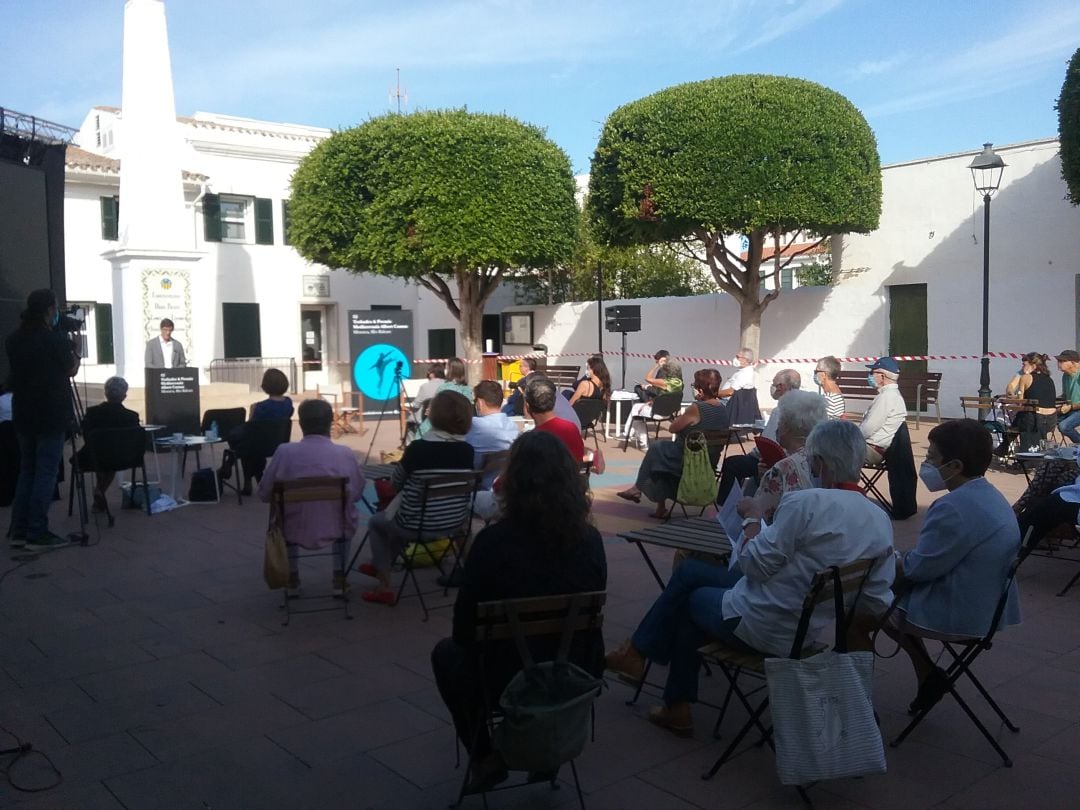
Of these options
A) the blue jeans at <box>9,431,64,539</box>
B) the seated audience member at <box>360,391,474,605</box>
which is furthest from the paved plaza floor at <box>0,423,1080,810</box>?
the blue jeans at <box>9,431,64,539</box>

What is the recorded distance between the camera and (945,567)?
3.74 meters

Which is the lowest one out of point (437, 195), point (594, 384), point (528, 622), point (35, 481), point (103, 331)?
point (35, 481)

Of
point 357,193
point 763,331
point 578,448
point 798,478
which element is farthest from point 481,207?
point 798,478

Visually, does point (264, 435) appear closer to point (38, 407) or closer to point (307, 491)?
point (38, 407)

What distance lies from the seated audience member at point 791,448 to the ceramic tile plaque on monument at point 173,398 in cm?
906

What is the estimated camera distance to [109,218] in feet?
77.7

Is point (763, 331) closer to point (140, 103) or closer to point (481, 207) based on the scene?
point (481, 207)

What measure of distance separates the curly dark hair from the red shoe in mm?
2691

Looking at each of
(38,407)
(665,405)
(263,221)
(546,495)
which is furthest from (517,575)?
(263,221)

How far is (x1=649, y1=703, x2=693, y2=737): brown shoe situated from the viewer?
3.83m

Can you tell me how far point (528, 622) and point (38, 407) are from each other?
5.33m

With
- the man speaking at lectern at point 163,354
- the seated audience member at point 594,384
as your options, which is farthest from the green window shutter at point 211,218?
the seated audience member at point 594,384

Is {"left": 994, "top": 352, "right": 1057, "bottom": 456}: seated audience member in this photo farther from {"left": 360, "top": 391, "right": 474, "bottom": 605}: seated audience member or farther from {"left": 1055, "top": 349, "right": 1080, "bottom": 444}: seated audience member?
{"left": 360, "top": 391, "right": 474, "bottom": 605}: seated audience member

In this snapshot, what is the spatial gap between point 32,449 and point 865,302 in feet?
51.9
